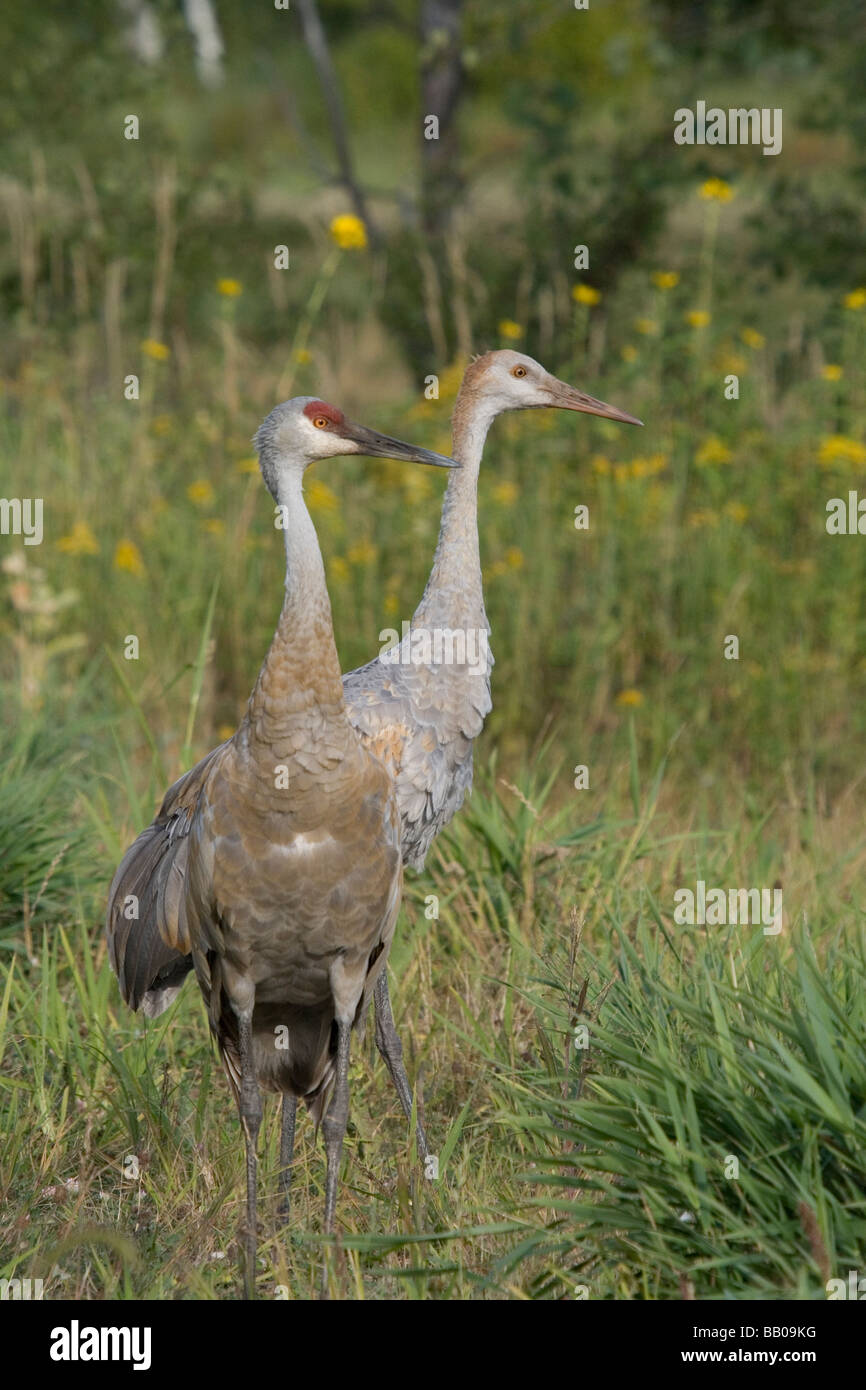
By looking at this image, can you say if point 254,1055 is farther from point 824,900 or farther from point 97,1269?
point 824,900

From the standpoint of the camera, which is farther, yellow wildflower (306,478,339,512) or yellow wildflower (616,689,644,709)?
yellow wildflower (306,478,339,512)

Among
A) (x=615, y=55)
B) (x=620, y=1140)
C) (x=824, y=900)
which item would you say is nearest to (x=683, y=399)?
(x=615, y=55)

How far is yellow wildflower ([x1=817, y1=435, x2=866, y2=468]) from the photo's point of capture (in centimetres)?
554

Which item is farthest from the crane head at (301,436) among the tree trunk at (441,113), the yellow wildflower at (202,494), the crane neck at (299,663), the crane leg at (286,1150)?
the tree trunk at (441,113)

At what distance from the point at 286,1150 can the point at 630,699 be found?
2309 mm

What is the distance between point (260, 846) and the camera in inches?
122

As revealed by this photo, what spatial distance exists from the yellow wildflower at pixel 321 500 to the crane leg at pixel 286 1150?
2864 millimetres

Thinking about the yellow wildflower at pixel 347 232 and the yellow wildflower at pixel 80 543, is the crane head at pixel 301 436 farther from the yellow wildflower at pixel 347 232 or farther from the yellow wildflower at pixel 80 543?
the yellow wildflower at pixel 80 543

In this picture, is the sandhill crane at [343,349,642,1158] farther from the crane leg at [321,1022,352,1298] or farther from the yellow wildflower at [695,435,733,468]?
the yellow wildflower at [695,435,733,468]

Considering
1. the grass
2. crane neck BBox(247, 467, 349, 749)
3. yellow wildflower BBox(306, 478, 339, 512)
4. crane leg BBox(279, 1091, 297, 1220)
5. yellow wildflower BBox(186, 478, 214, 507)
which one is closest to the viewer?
the grass

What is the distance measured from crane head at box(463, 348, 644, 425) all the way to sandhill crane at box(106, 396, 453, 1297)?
0.84 meters

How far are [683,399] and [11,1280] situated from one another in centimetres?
432

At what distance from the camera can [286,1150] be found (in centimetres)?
353

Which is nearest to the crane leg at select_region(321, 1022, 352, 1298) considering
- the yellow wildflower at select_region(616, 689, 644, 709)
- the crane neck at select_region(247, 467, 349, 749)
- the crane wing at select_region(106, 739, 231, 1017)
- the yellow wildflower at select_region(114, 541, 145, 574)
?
the crane wing at select_region(106, 739, 231, 1017)
